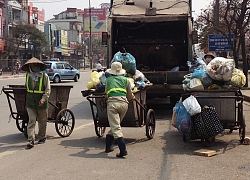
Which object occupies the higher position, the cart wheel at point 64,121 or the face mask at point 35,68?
the face mask at point 35,68

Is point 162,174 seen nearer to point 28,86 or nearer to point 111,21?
point 28,86

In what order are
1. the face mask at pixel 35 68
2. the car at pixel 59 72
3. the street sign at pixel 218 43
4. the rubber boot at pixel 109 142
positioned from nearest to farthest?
the rubber boot at pixel 109 142 → the face mask at pixel 35 68 → the street sign at pixel 218 43 → the car at pixel 59 72

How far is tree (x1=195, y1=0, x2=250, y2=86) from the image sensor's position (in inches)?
801

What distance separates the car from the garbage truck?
46.4 feet

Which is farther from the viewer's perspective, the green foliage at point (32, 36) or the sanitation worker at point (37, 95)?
the green foliage at point (32, 36)

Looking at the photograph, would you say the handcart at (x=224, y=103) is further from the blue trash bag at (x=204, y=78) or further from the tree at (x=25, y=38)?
the tree at (x=25, y=38)

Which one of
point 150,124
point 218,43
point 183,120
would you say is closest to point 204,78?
point 183,120

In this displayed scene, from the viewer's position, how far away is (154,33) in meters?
13.4

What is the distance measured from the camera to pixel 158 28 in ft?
43.7

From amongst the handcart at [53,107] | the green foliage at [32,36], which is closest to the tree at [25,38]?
the green foliage at [32,36]

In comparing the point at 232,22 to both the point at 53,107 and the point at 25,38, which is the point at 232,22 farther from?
the point at 25,38

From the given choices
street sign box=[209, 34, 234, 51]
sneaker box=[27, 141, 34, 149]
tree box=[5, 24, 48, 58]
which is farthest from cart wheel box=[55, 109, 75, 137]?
tree box=[5, 24, 48, 58]

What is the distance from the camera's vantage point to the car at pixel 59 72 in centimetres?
2695

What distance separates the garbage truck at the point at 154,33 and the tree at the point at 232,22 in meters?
8.02
